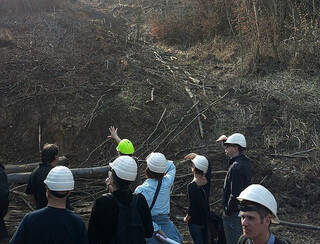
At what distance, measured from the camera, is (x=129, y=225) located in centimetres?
316

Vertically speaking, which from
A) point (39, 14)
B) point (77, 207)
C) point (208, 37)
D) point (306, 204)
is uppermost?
point (39, 14)

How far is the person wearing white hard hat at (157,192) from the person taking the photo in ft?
12.8

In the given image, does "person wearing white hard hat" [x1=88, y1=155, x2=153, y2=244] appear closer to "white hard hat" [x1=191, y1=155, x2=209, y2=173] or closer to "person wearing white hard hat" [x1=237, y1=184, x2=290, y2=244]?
"person wearing white hard hat" [x1=237, y1=184, x2=290, y2=244]

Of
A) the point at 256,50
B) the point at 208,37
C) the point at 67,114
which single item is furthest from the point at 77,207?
the point at 208,37

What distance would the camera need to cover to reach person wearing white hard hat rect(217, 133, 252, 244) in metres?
4.43

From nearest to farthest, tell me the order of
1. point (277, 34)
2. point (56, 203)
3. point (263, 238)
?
point (263, 238) < point (56, 203) < point (277, 34)

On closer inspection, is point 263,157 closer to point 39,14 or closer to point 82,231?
point 82,231

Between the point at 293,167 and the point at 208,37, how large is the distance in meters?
8.11

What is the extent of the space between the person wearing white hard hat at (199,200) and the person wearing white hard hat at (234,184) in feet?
0.86

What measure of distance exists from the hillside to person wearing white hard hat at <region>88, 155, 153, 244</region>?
3.02 m

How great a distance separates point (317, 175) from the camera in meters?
7.64

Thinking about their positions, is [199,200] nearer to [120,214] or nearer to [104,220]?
[120,214]

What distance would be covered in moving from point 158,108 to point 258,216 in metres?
7.90

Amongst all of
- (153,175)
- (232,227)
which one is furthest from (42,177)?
(232,227)
